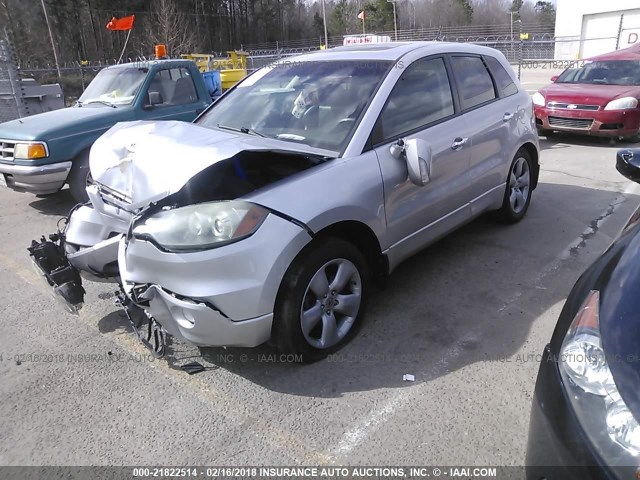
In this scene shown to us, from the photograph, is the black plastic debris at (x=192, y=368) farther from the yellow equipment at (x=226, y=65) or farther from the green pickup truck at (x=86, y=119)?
the yellow equipment at (x=226, y=65)

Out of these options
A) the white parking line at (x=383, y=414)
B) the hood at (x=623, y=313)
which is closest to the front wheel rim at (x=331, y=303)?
the white parking line at (x=383, y=414)

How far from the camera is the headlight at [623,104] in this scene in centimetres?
841

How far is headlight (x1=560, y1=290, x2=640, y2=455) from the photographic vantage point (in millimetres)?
1478

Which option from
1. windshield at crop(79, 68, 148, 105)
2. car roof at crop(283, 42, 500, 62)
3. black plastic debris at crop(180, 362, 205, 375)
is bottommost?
black plastic debris at crop(180, 362, 205, 375)

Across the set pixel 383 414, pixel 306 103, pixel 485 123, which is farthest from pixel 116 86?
pixel 383 414

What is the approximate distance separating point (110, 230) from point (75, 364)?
89 centimetres

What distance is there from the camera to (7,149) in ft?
20.7

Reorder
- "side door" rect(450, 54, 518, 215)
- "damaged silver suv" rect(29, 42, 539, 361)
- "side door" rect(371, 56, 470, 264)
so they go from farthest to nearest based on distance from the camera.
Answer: "side door" rect(450, 54, 518, 215) → "side door" rect(371, 56, 470, 264) → "damaged silver suv" rect(29, 42, 539, 361)

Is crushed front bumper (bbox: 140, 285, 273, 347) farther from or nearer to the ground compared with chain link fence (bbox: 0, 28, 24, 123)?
nearer to the ground

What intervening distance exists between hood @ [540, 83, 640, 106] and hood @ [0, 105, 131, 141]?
7322 mm

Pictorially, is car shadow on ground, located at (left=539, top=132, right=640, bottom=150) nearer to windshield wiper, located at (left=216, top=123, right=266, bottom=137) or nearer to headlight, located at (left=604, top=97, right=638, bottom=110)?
headlight, located at (left=604, top=97, right=638, bottom=110)

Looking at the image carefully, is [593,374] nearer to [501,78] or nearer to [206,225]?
[206,225]

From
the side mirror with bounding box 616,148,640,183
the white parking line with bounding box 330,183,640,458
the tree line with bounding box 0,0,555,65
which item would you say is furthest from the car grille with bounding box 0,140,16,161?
the tree line with bounding box 0,0,555,65

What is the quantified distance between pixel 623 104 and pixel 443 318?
7096 millimetres
